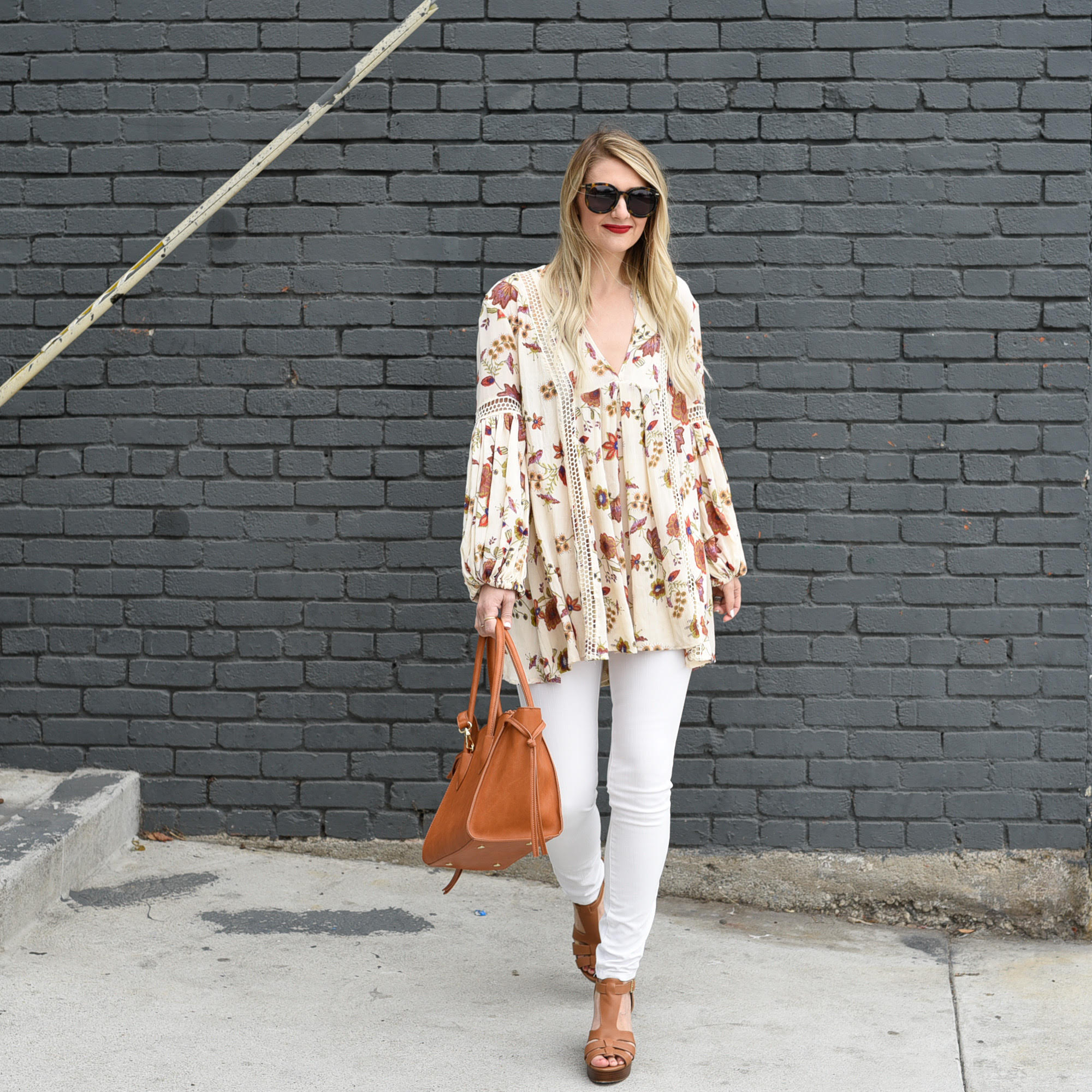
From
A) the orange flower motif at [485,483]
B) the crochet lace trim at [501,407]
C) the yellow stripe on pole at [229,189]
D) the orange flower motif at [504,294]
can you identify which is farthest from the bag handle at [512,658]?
the yellow stripe on pole at [229,189]

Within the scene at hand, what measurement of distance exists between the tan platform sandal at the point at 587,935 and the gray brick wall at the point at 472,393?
2.65 ft

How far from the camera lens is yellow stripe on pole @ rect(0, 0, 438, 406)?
11.0 ft

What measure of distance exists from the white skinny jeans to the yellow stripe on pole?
1.84 metres

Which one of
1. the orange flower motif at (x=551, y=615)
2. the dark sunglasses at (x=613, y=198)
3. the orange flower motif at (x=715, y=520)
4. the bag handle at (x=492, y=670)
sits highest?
the dark sunglasses at (x=613, y=198)

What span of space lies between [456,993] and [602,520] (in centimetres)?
126

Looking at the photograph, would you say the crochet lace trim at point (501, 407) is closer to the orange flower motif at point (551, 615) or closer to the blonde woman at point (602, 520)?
the blonde woman at point (602, 520)

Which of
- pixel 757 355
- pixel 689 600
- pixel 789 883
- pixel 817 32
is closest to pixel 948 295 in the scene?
pixel 757 355

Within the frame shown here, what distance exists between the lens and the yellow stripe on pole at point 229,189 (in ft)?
11.0

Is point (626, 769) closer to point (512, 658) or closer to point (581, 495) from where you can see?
point (512, 658)

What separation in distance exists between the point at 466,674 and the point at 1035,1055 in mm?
1849

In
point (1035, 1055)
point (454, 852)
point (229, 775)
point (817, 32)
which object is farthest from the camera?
point (229, 775)

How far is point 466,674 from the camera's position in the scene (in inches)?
140

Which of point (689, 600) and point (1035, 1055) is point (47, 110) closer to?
point (689, 600)

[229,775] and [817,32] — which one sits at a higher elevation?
[817,32]
